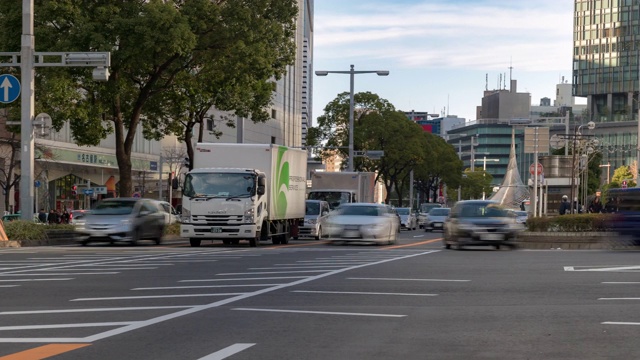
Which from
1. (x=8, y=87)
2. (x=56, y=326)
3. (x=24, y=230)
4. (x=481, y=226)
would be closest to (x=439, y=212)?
(x=481, y=226)

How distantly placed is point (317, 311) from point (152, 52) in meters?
28.3

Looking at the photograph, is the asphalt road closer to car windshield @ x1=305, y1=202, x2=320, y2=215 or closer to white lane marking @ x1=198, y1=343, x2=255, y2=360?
white lane marking @ x1=198, y1=343, x2=255, y2=360

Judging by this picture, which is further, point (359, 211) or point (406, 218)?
point (406, 218)

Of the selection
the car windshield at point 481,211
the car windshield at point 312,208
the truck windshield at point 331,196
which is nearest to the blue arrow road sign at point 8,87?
the car windshield at point 481,211

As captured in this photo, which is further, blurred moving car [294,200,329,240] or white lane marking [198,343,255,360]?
blurred moving car [294,200,329,240]

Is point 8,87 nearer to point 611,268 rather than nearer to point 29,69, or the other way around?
point 29,69

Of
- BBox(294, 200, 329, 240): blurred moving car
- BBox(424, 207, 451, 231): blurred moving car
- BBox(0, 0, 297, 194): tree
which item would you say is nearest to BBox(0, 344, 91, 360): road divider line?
BBox(0, 0, 297, 194): tree

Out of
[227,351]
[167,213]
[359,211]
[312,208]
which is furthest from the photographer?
[312,208]

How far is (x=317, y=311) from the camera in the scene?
1362 cm

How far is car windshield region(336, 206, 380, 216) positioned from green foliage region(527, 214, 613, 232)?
5.78m

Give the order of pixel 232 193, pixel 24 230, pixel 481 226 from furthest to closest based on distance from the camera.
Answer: pixel 24 230 < pixel 232 193 < pixel 481 226

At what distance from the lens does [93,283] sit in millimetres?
18141

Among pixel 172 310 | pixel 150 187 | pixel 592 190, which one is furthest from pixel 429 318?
pixel 592 190

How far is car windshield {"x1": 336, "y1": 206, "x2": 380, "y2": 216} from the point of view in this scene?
39.2 m
